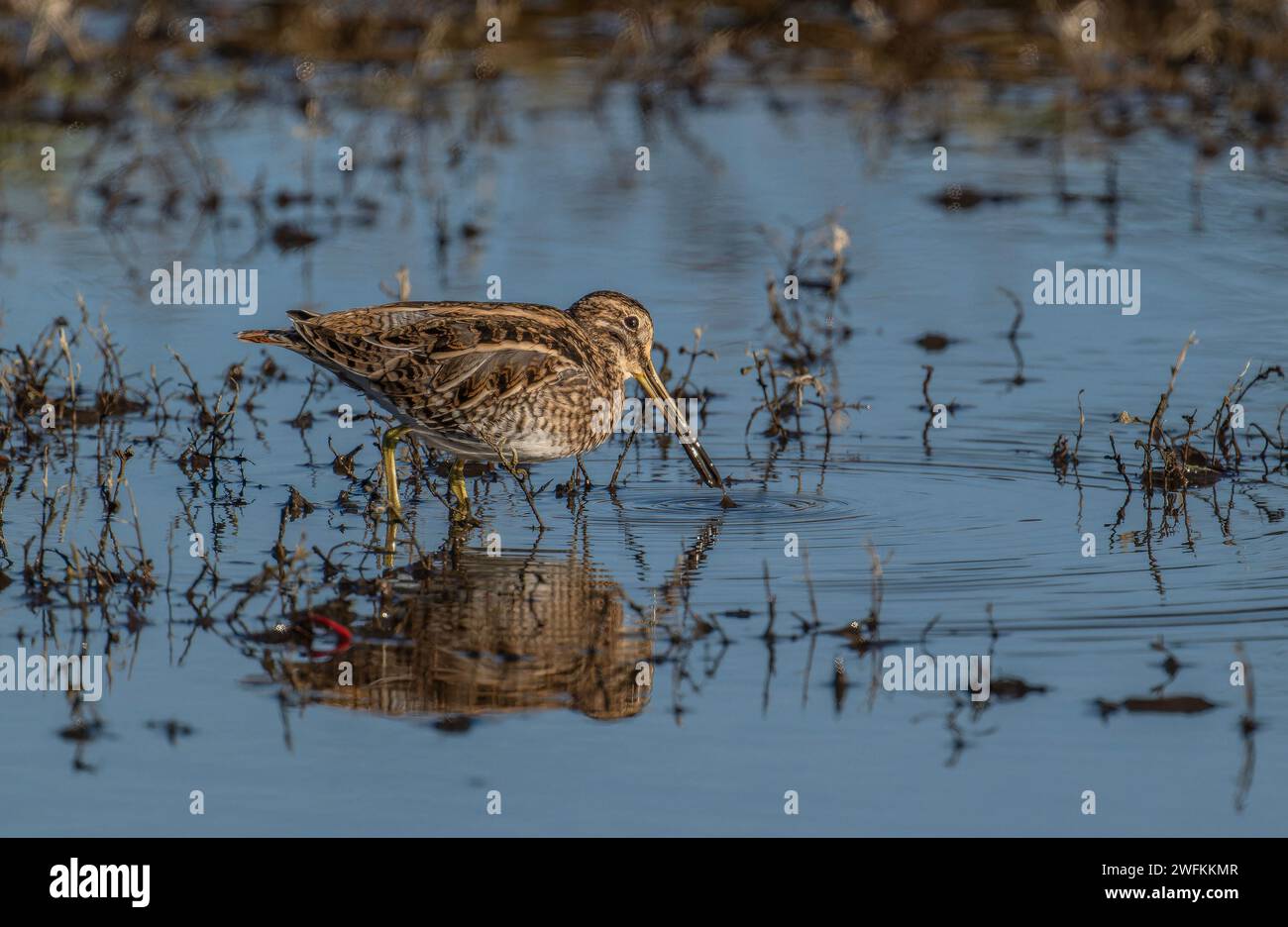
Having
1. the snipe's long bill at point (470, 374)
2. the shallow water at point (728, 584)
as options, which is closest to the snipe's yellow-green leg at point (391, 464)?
the snipe's long bill at point (470, 374)

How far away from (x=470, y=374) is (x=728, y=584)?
5.45 ft

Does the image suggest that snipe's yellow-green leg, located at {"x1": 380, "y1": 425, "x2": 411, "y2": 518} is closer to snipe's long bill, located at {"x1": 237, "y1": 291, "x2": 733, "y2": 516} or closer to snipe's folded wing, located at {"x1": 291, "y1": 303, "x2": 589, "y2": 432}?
snipe's long bill, located at {"x1": 237, "y1": 291, "x2": 733, "y2": 516}

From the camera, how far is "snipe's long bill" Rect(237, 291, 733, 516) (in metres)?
8.97

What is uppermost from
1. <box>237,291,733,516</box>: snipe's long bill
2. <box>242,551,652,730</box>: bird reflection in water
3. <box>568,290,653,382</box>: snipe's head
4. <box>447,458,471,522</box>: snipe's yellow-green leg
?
<box>568,290,653,382</box>: snipe's head

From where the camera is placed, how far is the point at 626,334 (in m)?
9.74

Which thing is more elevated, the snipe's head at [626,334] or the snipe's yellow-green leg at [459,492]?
the snipe's head at [626,334]

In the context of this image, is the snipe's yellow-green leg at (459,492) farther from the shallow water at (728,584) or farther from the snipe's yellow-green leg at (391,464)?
the snipe's yellow-green leg at (391,464)

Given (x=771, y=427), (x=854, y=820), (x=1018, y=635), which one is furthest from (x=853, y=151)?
(x=854, y=820)

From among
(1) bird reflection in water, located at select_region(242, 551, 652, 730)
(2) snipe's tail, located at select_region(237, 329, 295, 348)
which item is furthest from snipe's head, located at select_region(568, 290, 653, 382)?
(1) bird reflection in water, located at select_region(242, 551, 652, 730)

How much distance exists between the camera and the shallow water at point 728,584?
6.13 m

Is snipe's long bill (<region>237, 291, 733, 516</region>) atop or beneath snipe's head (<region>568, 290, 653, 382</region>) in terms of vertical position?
beneath

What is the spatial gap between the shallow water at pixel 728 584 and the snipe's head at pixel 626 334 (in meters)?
0.20
